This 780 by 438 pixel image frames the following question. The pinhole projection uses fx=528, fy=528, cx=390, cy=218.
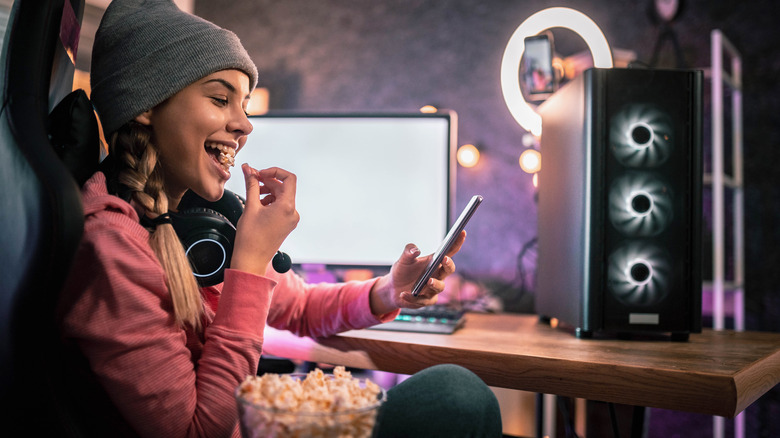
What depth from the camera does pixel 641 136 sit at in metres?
0.97

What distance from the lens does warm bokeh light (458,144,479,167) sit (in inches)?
63.9

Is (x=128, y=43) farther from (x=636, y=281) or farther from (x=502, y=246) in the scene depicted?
(x=502, y=246)

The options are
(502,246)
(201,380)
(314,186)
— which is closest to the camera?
(201,380)

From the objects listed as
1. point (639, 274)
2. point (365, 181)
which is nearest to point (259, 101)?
point (365, 181)

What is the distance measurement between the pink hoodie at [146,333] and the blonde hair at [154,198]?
0.7 inches

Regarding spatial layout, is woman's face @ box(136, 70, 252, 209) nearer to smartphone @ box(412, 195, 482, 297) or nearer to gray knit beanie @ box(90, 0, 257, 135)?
gray knit beanie @ box(90, 0, 257, 135)

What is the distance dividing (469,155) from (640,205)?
0.72 meters

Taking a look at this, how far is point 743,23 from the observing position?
150cm

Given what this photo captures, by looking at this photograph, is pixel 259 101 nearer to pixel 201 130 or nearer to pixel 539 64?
pixel 539 64

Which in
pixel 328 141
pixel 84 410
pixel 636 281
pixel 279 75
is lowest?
pixel 84 410

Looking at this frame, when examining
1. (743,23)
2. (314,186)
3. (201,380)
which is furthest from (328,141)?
(743,23)

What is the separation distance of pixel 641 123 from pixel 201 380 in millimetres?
847

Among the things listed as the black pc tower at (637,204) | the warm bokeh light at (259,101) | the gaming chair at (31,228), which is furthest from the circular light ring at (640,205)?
the warm bokeh light at (259,101)

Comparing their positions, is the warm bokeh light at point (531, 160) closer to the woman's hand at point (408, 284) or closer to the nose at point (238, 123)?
the woman's hand at point (408, 284)
